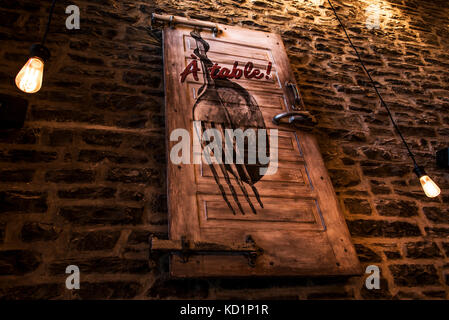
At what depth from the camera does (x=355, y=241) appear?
2336 millimetres

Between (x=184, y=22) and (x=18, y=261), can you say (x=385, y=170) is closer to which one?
(x=184, y=22)

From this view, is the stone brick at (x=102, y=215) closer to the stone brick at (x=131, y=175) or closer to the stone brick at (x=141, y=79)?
the stone brick at (x=131, y=175)

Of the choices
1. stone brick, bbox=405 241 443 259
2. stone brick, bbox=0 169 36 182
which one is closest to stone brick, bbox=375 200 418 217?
stone brick, bbox=405 241 443 259

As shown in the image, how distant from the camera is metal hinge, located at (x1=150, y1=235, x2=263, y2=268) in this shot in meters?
1.75

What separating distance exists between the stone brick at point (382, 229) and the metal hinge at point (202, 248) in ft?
3.19

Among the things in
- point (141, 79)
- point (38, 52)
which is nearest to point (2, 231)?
point (38, 52)

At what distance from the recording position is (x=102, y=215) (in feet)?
Answer: 6.35

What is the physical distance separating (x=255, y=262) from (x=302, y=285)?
16.6 inches

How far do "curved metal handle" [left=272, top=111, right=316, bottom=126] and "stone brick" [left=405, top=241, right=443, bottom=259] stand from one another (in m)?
1.35

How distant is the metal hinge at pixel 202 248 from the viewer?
1751mm

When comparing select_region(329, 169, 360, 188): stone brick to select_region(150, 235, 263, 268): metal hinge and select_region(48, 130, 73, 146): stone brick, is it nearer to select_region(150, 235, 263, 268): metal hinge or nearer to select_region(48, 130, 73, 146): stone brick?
select_region(150, 235, 263, 268): metal hinge

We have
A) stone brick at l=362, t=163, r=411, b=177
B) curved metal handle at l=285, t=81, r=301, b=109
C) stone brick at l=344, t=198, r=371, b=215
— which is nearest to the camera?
stone brick at l=344, t=198, r=371, b=215

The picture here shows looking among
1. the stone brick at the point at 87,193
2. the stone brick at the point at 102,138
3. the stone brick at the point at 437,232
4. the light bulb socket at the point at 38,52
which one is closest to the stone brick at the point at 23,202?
the stone brick at the point at 87,193

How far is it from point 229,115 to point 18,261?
1.82 meters
